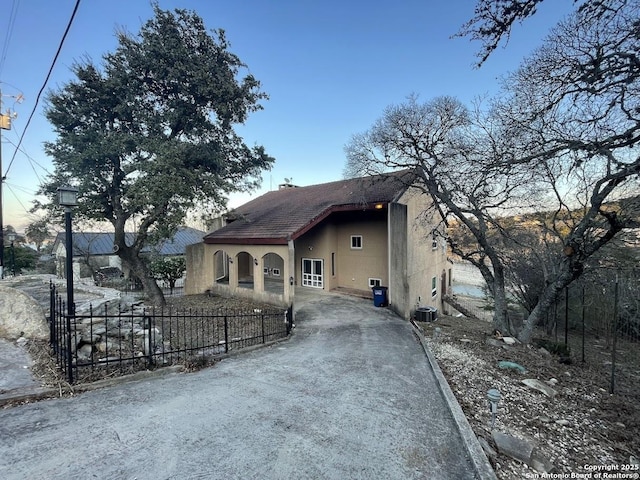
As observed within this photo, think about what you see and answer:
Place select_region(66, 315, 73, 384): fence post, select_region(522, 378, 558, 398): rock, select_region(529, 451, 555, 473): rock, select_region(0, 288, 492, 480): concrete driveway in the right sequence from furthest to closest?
1. select_region(522, 378, 558, 398): rock
2. select_region(66, 315, 73, 384): fence post
3. select_region(529, 451, 555, 473): rock
4. select_region(0, 288, 492, 480): concrete driveway

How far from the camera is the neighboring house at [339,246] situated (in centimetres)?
→ 1171

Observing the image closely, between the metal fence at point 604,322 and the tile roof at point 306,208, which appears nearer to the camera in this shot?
the metal fence at point 604,322

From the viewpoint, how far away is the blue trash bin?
12336 mm

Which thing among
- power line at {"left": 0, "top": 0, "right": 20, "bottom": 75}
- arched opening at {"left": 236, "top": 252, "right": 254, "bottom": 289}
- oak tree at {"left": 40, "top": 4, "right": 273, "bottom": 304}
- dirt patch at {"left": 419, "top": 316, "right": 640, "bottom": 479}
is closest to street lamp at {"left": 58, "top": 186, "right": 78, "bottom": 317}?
oak tree at {"left": 40, "top": 4, "right": 273, "bottom": 304}

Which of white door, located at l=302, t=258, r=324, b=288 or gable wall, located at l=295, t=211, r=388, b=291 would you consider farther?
white door, located at l=302, t=258, r=324, b=288

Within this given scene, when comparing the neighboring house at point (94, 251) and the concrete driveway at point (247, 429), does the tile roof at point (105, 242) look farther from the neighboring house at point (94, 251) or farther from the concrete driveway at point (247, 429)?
the concrete driveway at point (247, 429)

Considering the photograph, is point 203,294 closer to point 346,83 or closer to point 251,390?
point 251,390

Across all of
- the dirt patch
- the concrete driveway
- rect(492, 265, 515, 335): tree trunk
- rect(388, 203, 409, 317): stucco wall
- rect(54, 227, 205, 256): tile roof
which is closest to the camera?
the concrete driveway

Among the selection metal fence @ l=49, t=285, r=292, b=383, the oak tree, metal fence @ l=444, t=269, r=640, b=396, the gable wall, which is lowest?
metal fence @ l=444, t=269, r=640, b=396

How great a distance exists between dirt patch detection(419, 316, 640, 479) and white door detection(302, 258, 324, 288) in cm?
871

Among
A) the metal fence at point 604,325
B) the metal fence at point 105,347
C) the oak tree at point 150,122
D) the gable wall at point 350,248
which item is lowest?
the metal fence at point 604,325

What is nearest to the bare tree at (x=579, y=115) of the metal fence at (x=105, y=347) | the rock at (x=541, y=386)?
the rock at (x=541, y=386)

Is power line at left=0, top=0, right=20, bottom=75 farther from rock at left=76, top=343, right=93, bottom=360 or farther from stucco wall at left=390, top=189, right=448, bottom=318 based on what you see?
stucco wall at left=390, top=189, right=448, bottom=318

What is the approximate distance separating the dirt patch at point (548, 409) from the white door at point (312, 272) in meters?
8.71
